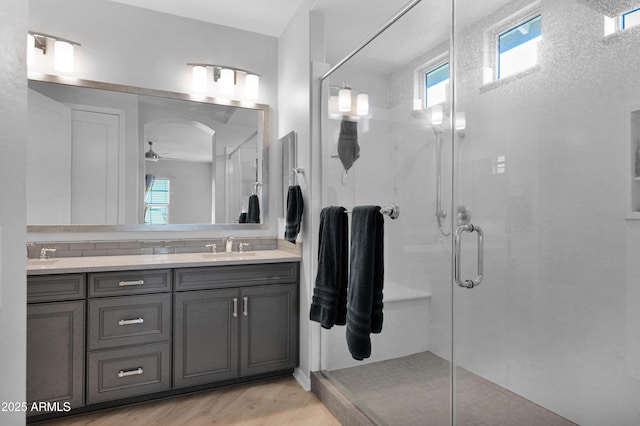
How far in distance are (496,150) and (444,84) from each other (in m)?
0.36

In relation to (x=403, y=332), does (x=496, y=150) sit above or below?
above

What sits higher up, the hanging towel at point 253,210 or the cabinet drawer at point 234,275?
the hanging towel at point 253,210

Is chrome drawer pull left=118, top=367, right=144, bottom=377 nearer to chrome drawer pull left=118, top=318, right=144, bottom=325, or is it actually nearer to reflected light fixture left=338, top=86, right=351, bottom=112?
chrome drawer pull left=118, top=318, right=144, bottom=325

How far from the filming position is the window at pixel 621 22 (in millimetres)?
1007

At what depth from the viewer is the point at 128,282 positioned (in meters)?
2.22

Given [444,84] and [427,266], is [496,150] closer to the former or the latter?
[444,84]

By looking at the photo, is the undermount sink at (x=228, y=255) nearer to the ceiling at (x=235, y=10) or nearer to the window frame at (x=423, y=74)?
the window frame at (x=423, y=74)

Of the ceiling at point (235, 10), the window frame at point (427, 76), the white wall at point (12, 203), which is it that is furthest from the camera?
the ceiling at point (235, 10)

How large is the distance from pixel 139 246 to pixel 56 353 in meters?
0.88

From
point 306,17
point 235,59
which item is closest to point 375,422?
point 306,17

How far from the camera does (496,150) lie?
4.50 ft

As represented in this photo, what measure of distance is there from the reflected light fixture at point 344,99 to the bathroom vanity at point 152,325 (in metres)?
1.11

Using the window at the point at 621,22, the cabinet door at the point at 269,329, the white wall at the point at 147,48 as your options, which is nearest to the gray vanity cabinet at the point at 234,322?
the cabinet door at the point at 269,329

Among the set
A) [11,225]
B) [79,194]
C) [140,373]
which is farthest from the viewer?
[79,194]
